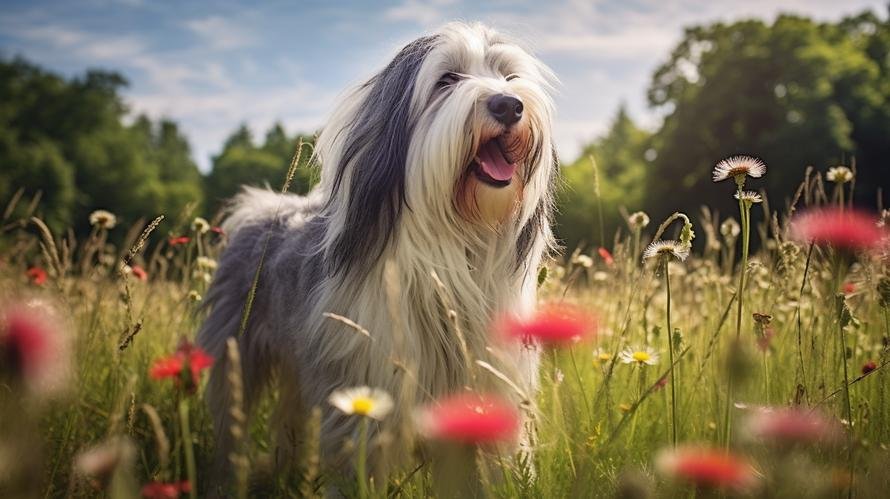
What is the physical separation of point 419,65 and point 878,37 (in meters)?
32.9

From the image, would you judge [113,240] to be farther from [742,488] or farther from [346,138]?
[742,488]

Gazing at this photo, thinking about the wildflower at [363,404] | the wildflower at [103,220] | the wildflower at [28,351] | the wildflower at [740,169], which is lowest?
the wildflower at [363,404]

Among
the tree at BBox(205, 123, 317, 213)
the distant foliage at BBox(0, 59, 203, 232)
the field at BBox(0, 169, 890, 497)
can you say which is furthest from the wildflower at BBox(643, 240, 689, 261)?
the tree at BBox(205, 123, 317, 213)

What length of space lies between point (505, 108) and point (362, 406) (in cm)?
169

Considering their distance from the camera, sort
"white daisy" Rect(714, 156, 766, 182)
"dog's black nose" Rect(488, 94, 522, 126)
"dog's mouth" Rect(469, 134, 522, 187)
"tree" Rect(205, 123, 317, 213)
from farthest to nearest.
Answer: "tree" Rect(205, 123, 317, 213) → "dog's mouth" Rect(469, 134, 522, 187) → "dog's black nose" Rect(488, 94, 522, 126) → "white daisy" Rect(714, 156, 766, 182)

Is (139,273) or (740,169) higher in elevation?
(740,169)

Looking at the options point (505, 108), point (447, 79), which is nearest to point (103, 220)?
point (447, 79)

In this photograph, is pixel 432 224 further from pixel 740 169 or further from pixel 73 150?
pixel 73 150

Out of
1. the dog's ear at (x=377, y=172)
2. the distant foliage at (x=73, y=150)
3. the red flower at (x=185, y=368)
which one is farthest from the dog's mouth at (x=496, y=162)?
the distant foliage at (x=73, y=150)

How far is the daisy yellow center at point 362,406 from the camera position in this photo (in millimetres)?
1238

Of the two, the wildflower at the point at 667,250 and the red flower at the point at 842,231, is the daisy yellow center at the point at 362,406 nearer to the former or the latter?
the wildflower at the point at 667,250

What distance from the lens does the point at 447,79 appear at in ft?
9.63

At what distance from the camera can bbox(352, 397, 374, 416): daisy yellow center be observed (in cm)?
124

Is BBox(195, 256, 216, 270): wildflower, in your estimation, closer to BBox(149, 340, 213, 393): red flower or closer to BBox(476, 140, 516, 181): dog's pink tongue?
BBox(476, 140, 516, 181): dog's pink tongue
